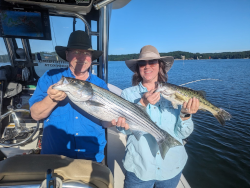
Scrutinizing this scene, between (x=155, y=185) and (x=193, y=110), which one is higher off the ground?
(x=193, y=110)

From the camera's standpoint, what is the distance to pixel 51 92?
2049mm

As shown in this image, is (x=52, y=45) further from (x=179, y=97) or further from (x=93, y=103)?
(x=179, y=97)

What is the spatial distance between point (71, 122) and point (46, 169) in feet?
3.72

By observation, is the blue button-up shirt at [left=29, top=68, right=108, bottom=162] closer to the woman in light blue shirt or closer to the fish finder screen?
the woman in light blue shirt

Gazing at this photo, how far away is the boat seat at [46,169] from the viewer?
1.32 meters

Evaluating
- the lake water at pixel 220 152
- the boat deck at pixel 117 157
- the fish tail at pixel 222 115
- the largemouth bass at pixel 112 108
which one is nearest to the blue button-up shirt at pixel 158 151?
the largemouth bass at pixel 112 108

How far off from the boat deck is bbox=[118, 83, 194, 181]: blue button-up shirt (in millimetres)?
1441

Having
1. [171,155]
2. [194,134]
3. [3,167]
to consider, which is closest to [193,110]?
[171,155]

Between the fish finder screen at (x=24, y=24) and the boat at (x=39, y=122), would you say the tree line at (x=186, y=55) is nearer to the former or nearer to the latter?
the boat at (x=39, y=122)

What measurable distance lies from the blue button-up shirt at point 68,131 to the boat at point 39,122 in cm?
55

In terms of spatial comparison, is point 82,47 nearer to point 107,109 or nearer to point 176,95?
point 107,109

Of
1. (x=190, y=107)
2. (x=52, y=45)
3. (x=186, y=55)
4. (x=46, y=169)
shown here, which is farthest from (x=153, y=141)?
(x=186, y=55)

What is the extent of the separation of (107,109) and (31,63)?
177 inches

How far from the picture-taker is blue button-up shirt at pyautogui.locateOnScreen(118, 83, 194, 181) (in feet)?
7.32
